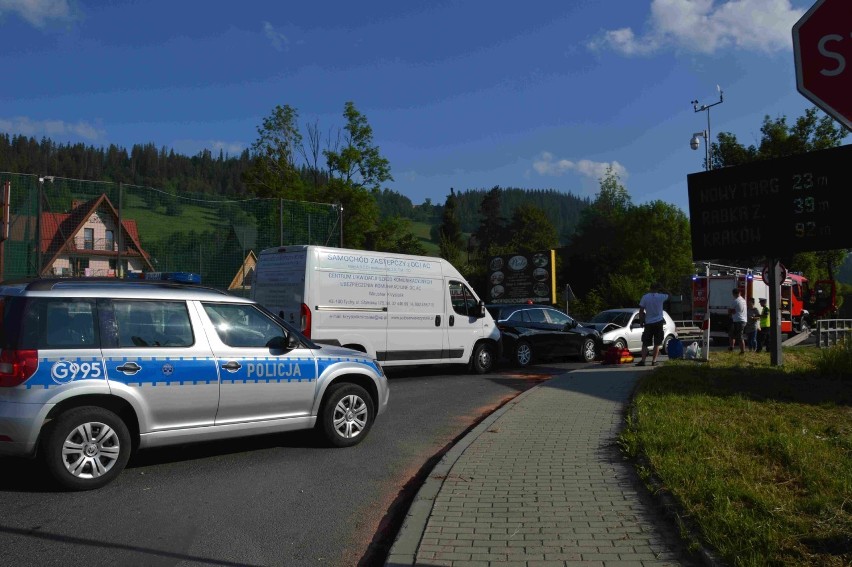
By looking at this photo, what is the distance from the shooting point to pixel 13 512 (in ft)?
17.5

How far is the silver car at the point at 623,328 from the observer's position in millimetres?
20062

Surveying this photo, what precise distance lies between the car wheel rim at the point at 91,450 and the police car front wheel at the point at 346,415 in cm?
222

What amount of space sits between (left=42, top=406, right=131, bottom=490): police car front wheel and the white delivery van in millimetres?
5245

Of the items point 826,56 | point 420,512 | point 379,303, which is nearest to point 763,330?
point 379,303

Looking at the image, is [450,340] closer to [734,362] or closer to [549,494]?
[734,362]

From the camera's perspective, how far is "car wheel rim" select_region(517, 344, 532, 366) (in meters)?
17.6

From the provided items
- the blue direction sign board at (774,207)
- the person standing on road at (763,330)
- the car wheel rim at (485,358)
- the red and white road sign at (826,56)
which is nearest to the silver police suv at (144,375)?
the red and white road sign at (826,56)

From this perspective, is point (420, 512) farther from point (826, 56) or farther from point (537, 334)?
point (537, 334)

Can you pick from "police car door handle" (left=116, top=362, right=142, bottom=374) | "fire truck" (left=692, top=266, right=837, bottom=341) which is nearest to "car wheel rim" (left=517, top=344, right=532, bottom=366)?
"fire truck" (left=692, top=266, right=837, bottom=341)

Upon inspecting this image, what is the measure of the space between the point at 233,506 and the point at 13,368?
2107 millimetres

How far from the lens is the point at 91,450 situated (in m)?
6.04

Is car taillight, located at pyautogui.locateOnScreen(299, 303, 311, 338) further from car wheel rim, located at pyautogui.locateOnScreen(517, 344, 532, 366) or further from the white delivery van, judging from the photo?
car wheel rim, located at pyautogui.locateOnScreen(517, 344, 532, 366)

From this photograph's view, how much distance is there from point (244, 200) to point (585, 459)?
1350 cm

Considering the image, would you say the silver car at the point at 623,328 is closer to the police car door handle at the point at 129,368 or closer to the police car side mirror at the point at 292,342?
the police car side mirror at the point at 292,342
